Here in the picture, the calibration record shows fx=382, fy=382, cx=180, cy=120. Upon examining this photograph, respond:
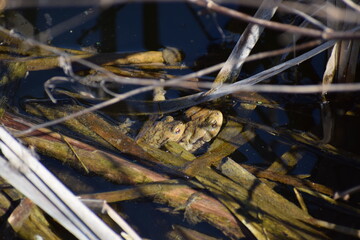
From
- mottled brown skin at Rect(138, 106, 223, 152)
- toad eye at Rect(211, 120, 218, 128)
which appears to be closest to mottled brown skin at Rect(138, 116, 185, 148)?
mottled brown skin at Rect(138, 106, 223, 152)

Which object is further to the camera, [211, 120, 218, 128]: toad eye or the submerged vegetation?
[211, 120, 218, 128]: toad eye

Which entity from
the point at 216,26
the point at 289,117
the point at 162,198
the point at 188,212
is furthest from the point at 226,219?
the point at 216,26

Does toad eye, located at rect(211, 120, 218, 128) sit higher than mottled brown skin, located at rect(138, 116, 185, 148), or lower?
higher

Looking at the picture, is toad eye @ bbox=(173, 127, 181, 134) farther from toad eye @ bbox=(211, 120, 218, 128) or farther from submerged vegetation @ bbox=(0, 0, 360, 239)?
toad eye @ bbox=(211, 120, 218, 128)

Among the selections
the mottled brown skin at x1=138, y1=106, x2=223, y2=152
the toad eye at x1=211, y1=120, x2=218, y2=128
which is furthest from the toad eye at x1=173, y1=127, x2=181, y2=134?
the toad eye at x1=211, y1=120, x2=218, y2=128

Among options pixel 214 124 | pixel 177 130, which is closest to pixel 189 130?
pixel 177 130

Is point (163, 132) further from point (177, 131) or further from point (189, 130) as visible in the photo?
point (189, 130)
